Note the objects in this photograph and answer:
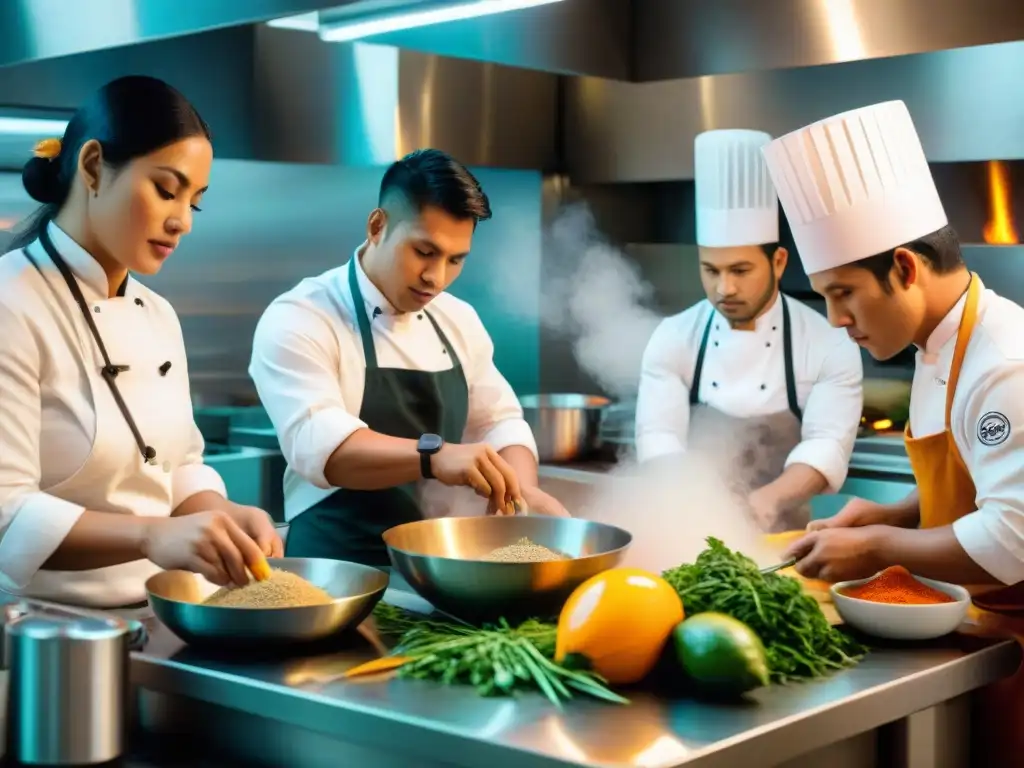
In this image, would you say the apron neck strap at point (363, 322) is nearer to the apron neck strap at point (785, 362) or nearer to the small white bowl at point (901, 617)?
the small white bowl at point (901, 617)

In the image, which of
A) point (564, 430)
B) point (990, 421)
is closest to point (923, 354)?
point (990, 421)

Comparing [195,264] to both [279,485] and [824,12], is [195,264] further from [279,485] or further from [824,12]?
[824,12]

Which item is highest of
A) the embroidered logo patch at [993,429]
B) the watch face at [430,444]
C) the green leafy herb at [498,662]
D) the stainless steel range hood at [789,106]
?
the stainless steel range hood at [789,106]

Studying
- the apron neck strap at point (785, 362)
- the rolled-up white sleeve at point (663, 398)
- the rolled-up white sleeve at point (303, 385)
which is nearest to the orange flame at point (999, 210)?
the apron neck strap at point (785, 362)

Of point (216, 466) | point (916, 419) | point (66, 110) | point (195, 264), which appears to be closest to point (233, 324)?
point (195, 264)

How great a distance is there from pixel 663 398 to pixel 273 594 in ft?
8.14

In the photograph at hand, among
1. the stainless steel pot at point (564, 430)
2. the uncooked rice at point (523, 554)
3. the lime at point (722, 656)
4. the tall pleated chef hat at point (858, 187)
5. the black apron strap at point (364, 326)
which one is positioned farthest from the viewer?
the stainless steel pot at point (564, 430)

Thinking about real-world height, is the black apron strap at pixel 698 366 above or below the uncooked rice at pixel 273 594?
above

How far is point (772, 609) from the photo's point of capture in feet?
5.68

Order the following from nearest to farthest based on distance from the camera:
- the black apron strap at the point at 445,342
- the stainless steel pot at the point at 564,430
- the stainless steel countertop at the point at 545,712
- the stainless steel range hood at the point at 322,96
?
the stainless steel countertop at the point at 545,712, the black apron strap at the point at 445,342, the stainless steel range hood at the point at 322,96, the stainless steel pot at the point at 564,430

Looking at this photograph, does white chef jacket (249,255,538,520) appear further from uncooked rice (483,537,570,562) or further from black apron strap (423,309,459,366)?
uncooked rice (483,537,570,562)

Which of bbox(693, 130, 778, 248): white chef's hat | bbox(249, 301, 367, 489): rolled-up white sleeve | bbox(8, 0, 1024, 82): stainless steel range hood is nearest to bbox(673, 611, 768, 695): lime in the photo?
bbox(249, 301, 367, 489): rolled-up white sleeve

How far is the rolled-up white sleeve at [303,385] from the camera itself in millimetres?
2609

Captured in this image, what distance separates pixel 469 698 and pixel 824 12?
2426mm
